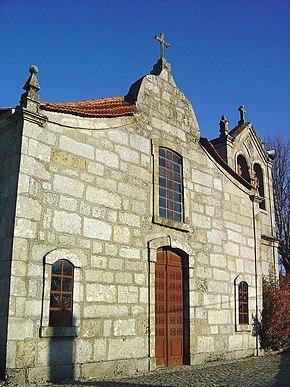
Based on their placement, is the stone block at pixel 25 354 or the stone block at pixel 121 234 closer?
the stone block at pixel 25 354

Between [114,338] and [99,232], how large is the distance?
2056 millimetres

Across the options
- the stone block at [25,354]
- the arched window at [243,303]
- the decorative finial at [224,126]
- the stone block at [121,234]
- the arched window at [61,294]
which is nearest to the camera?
the stone block at [25,354]

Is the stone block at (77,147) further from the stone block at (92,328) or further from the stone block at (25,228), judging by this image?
the stone block at (92,328)

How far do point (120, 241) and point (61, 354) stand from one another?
2.50m

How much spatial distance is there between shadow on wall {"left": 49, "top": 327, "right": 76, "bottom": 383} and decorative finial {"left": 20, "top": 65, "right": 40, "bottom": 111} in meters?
3.96

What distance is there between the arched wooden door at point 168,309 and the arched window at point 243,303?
8.16ft

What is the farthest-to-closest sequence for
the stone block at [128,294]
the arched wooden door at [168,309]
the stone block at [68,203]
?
1. the arched wooden door at [168,309]
2. the stone block at [128,294]
3. the stone block at [68,203]

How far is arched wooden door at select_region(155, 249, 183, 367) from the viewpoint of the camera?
32.4ft

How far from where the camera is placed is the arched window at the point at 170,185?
420 inches

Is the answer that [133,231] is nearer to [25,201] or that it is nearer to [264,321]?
[25,201]

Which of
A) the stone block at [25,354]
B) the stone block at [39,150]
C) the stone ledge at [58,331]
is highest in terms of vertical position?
the stone block at [39,150]

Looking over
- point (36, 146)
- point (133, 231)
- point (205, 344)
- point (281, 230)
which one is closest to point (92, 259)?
point (133, 231)

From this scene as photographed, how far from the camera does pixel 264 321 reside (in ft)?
42.5

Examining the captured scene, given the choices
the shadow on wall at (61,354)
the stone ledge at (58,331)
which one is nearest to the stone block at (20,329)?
the stone ledge at (58,331)
